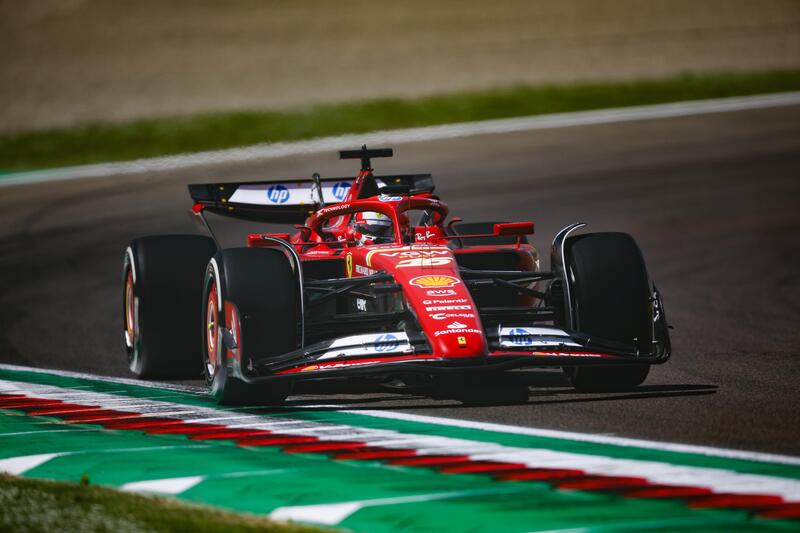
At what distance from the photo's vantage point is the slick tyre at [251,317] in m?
8.20

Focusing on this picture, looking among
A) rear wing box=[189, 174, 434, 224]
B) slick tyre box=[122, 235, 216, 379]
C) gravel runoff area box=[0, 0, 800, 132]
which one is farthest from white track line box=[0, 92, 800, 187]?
slick tyre box=[122, 235, 216, 379]

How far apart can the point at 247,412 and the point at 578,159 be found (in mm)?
16534

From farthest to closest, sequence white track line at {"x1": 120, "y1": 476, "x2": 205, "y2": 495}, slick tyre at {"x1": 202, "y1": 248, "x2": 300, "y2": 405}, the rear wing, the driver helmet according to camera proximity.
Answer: the rear wing < the driver helmet < slick tyre at {"x1": 202, "y1": 248, "x2": 300, "y2": 405} < white track line at {"x1": 120, "y1": 476, "x2": 205, "y2": 495}

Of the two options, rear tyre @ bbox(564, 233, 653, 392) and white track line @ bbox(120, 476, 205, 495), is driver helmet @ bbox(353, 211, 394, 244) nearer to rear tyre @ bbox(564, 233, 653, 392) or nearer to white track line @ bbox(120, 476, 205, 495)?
rear tyre @ bbox(564, 233, 653, 392)

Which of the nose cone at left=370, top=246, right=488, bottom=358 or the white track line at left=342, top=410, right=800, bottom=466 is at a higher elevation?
the nose cone at left=370, top=246, right=488, bottom=358

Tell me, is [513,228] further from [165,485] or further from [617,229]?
[617,229]

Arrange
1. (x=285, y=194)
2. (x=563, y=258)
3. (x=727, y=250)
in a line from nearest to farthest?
(x=563, y=258) < (x=285, y=194) < (x=727, y=250)

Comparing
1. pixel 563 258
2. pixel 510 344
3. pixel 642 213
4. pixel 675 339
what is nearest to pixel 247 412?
pixel 510 344

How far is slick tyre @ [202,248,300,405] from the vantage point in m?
8.20

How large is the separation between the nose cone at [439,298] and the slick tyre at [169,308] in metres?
1.63

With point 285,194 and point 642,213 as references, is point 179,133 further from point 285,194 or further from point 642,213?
point 285,194

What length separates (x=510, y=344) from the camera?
8023 mm

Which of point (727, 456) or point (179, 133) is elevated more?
point (179, 133)

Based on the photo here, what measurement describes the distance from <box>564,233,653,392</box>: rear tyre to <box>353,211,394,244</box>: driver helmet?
1.47 m
